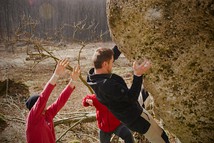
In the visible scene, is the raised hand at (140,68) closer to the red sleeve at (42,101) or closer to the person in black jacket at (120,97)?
the person in black jacket at (120,97)

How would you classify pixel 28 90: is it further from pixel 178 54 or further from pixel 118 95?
pixel 178 54

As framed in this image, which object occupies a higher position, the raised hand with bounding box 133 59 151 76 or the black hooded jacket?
the raised hand with bounding box 133 59 151 76

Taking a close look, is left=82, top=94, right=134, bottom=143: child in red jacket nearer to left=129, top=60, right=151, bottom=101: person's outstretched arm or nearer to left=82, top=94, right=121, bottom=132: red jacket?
left=82, top=94, right=121, bottom=132: red jacket

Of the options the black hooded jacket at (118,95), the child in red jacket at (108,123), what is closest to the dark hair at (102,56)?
the black hooded jacket at (118,95)

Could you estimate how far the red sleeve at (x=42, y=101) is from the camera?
2.51 meters

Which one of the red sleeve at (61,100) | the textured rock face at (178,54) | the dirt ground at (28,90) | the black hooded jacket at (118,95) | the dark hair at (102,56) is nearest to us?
the textured rock face at (178,54)

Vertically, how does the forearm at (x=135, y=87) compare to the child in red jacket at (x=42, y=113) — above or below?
above

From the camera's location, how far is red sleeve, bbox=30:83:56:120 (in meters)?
2.51

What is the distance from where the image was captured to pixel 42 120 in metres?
2.69

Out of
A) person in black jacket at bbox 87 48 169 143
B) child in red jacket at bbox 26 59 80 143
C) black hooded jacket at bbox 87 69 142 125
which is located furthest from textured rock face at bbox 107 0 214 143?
child in red jacket at bbox 26 59 80 143

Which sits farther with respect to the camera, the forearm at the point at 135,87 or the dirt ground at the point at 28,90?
the dirt ground at the point at 28,90

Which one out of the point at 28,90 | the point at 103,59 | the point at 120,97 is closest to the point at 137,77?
the point at 120,97

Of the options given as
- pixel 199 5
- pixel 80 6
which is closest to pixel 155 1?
pixel 199 5

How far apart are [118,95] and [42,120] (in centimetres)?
83
